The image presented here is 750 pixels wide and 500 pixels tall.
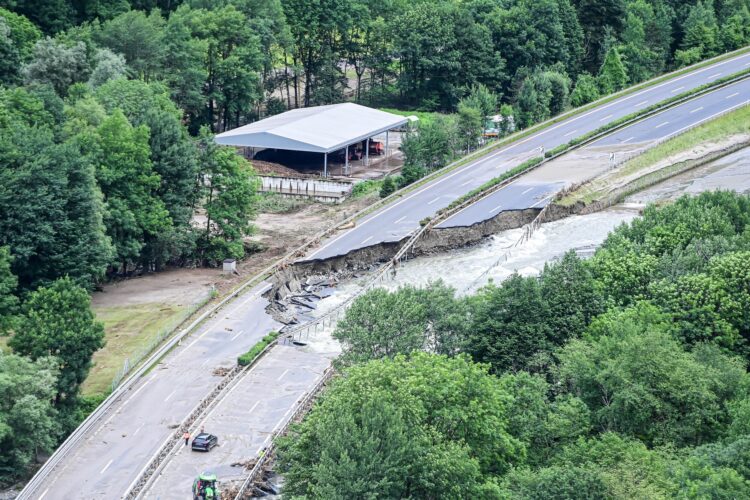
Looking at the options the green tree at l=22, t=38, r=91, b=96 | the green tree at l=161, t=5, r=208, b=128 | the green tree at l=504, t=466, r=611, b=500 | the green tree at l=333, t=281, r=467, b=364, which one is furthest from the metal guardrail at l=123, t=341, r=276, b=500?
the green tree at l=161, t=5, r=208, b=128

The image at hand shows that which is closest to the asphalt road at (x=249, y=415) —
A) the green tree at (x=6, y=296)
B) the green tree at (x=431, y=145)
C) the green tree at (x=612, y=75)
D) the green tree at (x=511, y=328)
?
the green tree at (x=511, y=328)

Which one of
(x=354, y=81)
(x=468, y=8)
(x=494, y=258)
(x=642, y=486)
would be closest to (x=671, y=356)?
(x=642, y=486)

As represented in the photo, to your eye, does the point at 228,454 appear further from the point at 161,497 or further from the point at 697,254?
Answer: the point at 697,254

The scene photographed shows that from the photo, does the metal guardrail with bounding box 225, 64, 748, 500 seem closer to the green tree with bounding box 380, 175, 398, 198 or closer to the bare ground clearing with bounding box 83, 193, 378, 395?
the green tree with bounding box 380, 175, 398, 198

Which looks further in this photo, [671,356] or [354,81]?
[354,81]

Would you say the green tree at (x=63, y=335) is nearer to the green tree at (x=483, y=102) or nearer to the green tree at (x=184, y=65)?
the green tree at (x=184, y=65)

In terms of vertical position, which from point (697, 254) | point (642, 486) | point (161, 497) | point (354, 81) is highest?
point (354, 81)

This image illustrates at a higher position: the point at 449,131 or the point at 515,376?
the point at 449,131

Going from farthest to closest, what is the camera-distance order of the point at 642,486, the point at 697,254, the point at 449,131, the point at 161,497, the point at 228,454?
the point at 449,131
the point at 697,254
the point at 228,454
the point at 161,497
the point at 642,486
